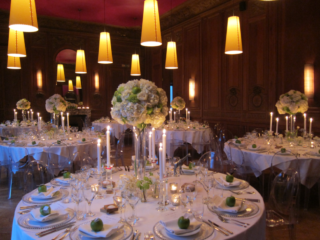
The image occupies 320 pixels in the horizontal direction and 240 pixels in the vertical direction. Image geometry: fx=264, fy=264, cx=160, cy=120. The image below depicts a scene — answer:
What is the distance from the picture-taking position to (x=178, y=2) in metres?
9.06

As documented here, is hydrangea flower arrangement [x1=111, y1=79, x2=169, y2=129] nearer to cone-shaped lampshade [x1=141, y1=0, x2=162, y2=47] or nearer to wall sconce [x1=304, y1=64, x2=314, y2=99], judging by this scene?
cone-shaped lampshade [x1=141, y1=0, x2=162, y2=47]

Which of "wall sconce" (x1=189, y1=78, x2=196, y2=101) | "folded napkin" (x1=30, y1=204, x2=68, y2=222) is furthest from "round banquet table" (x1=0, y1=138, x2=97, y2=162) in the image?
"wall sconce" (x1=189, y1=78, x2=196, y2=101)

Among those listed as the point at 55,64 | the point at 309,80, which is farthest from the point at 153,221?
the point at 55,64

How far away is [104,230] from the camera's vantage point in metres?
1.48

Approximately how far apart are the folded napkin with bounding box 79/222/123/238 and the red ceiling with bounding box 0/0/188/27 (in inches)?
334

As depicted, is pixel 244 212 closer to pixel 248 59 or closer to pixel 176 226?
pixel 176 226

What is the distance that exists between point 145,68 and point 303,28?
24.6 ft

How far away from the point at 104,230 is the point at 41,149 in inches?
137

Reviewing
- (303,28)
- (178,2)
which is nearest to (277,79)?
(303,28)

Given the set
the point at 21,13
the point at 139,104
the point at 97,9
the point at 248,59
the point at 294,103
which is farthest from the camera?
the point at 97,9

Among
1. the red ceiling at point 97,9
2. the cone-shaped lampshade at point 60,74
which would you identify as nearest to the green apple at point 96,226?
the red ceiling at point 97,9

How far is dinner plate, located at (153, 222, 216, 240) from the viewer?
4.80ft

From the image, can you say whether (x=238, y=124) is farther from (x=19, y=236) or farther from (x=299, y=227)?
(x=19, y=236)

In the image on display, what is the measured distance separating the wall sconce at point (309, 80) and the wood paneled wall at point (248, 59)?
0.35ft
